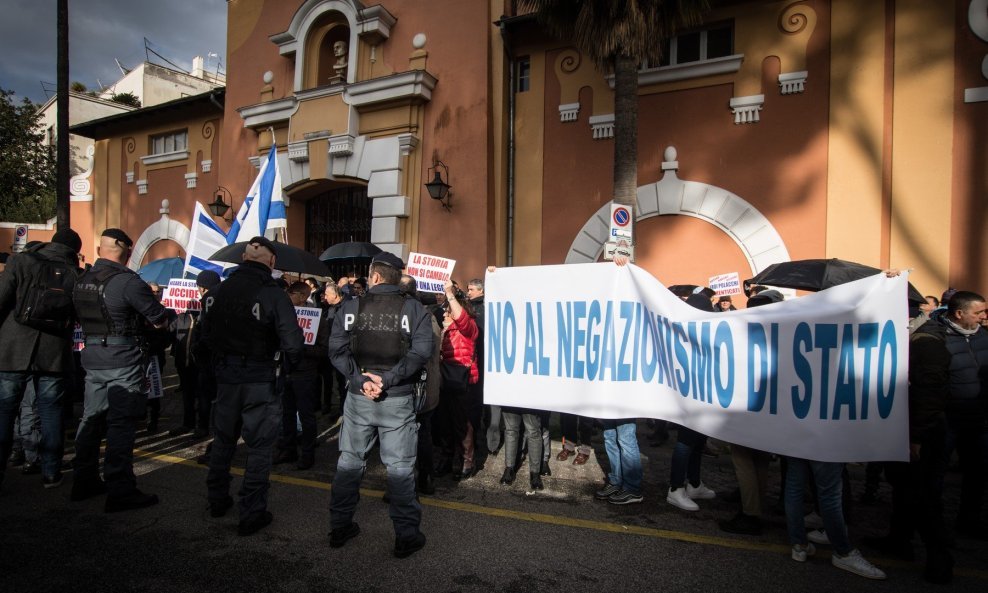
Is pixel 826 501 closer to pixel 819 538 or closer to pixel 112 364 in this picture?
pixel 819 538

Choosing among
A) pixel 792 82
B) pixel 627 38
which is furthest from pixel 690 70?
pixel 627 38

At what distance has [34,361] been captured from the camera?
446cm

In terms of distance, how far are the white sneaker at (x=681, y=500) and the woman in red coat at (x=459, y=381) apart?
1781 mm

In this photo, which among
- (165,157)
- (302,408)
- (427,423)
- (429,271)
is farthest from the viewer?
(165,157)

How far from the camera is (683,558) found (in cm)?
358

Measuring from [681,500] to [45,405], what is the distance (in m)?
5.21

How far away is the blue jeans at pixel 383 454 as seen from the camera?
3.52 metres

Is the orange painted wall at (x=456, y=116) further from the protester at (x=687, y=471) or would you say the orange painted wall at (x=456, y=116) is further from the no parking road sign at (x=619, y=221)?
the protester at (x=687, y=471)

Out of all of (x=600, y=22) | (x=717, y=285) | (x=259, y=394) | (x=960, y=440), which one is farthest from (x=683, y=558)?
(x=600, y=22)

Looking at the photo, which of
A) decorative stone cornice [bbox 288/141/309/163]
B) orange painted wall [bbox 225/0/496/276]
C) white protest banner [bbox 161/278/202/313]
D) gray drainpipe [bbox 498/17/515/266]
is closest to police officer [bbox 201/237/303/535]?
white protest banner [bbox 161/278/202/313]

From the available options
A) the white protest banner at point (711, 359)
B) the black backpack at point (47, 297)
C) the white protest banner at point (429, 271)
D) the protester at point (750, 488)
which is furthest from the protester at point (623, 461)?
the black backpack at point (47, 297)

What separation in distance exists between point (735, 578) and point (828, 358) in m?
1.47

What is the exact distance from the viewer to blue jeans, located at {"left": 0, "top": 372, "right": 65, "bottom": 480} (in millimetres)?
4418

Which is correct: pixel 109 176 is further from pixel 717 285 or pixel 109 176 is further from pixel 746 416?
pixel 746 416
